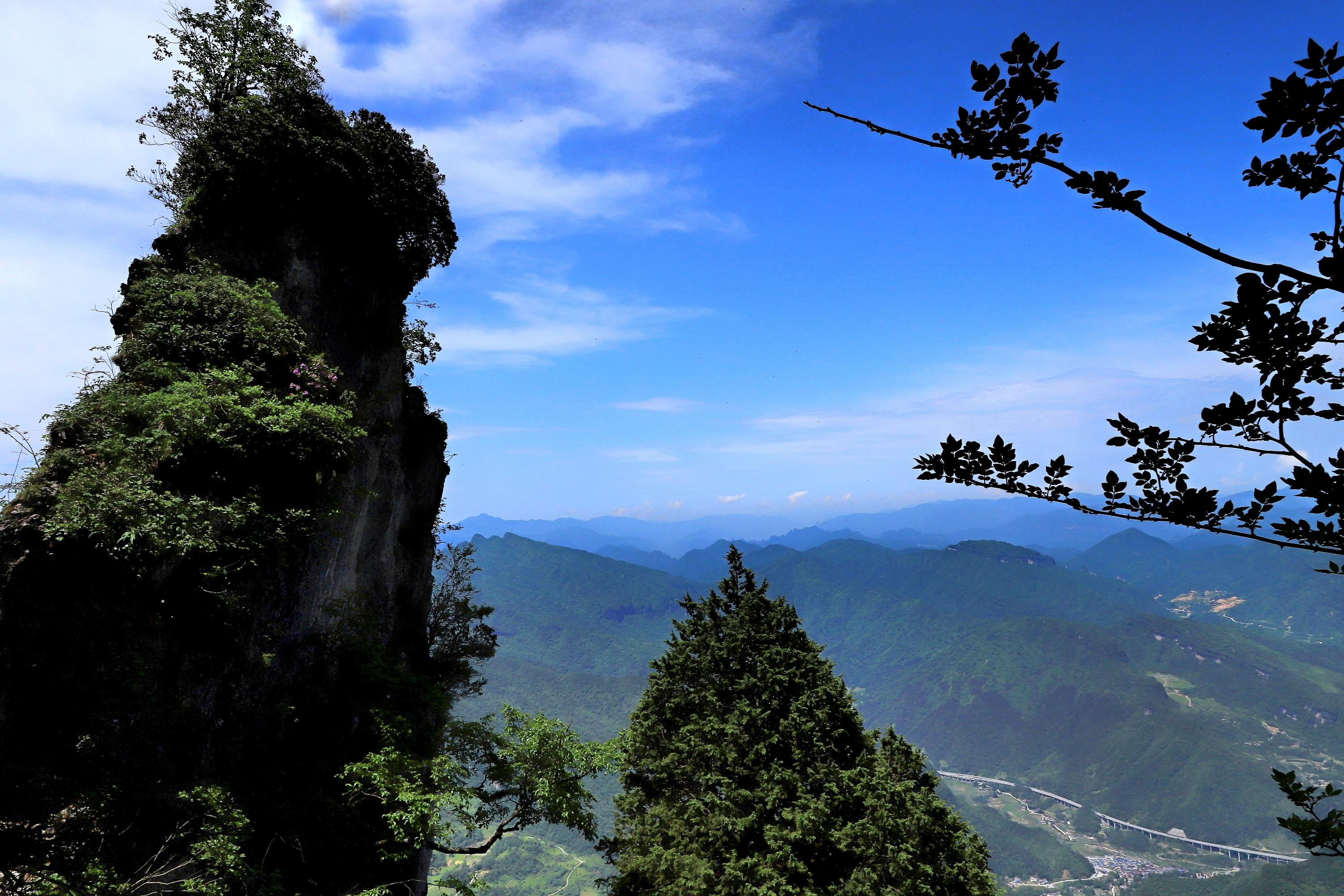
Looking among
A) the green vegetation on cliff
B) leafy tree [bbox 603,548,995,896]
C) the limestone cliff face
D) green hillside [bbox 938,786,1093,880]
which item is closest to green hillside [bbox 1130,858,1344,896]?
green hillside [bbox 938,786,1093,880]

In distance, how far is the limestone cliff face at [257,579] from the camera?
8.97m

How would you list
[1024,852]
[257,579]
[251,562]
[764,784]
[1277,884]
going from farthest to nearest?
1. [1024,852]
2. [1277,884]
3. [764,784]
4. [257,579]
5. [251,562]

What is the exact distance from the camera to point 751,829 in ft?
56.1

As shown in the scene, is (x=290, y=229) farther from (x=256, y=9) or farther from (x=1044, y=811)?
(x=1044, y=811)

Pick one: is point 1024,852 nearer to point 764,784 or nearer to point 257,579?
point 764,784

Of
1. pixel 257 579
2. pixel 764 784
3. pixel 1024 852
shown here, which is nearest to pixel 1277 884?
pixel 1024 852

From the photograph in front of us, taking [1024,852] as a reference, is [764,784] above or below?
above

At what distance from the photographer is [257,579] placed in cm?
1241

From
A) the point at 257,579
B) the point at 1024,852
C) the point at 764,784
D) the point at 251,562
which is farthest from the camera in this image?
the point at 1024,852

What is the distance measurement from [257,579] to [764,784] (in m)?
14.2

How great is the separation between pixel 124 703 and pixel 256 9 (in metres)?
17.4

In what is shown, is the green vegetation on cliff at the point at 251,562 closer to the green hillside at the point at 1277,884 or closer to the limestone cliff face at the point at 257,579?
the limestone cliff face at the point at 257,579

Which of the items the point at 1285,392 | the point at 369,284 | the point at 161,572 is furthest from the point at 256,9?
the point at 1285,392

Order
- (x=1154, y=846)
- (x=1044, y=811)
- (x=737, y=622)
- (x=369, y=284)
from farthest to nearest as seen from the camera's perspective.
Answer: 1. (x=1044, y=811)
2. (x=1154, y=846)
3. (x=737, y=622)
4. (x=369, y=284)
